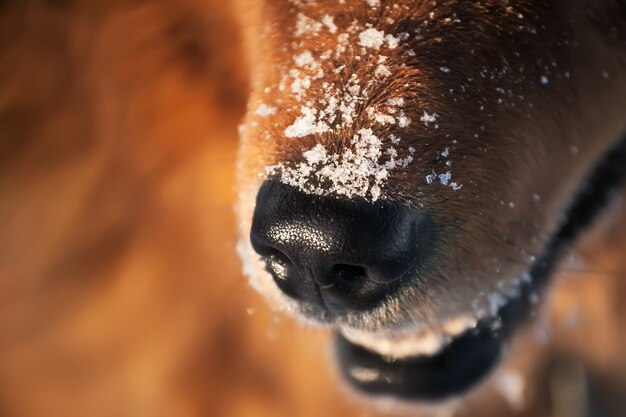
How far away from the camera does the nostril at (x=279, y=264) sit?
913mm

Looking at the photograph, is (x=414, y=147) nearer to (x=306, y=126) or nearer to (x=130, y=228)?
(x=306, y=126)

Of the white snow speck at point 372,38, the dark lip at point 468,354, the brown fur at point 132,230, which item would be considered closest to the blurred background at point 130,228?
the brown fur at point 132,230

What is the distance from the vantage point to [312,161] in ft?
2.76

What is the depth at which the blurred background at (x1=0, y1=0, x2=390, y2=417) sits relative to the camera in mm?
1149

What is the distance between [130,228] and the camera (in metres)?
1.49

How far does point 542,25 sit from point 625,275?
113 centimetres

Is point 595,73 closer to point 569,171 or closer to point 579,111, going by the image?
point 579,111

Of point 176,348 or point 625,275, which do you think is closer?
point 176,348

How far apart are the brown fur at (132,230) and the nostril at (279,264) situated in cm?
A: 41

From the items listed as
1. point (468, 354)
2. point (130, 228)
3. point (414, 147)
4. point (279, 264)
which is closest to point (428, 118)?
point (414, 147)

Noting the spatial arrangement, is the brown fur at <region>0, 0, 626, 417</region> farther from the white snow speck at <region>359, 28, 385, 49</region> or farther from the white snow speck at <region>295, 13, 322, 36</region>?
the white snow speck at <region>359, 28, 385, 49</region>

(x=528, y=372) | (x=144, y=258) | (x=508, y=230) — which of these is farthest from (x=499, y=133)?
(x=528, y=372)

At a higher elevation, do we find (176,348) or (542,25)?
(542,25)

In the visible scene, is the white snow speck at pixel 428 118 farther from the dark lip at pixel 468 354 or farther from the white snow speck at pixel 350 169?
the dark lip at pixel 468 354
